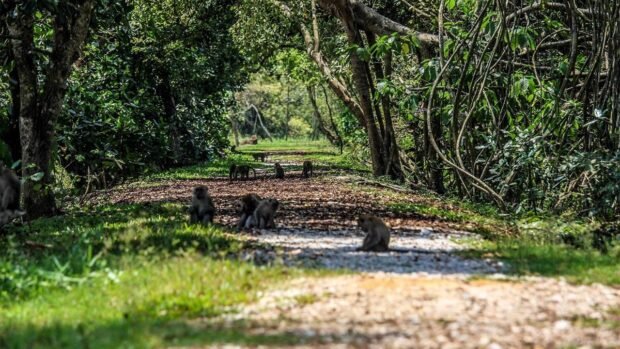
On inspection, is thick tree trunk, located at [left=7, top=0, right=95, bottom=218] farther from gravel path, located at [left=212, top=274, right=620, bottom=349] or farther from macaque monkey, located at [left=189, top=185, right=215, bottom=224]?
gravel path, located at [left=212, top=274, right=620, bottom=349]

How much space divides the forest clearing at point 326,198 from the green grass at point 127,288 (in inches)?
1.4

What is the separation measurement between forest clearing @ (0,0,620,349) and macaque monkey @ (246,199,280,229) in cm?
4

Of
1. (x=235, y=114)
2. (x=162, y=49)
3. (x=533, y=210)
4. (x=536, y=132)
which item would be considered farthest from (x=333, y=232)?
(x=235, y=114)

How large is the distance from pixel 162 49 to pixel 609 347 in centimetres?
2768

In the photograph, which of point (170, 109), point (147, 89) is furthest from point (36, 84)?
point (170, 109)

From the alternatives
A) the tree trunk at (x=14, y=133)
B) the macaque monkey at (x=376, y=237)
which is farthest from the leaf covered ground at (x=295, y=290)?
the tree trunk at (x=14, y=133)

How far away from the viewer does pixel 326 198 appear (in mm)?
20797

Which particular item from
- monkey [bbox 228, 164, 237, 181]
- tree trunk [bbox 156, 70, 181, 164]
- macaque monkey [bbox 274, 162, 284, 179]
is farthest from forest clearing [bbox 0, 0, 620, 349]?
macaque monkey [bbox 274, 162, 284, 179]

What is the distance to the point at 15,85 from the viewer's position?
56.2 feet

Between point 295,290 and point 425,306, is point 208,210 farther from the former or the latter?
point 425,306

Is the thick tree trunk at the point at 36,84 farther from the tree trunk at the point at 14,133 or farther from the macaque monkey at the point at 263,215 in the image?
the macaque monkey at the point at 263,215

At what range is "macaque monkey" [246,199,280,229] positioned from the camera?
1416cm

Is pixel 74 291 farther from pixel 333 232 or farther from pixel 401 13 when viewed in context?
pixel 401 13

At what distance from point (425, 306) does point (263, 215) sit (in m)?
6.41
